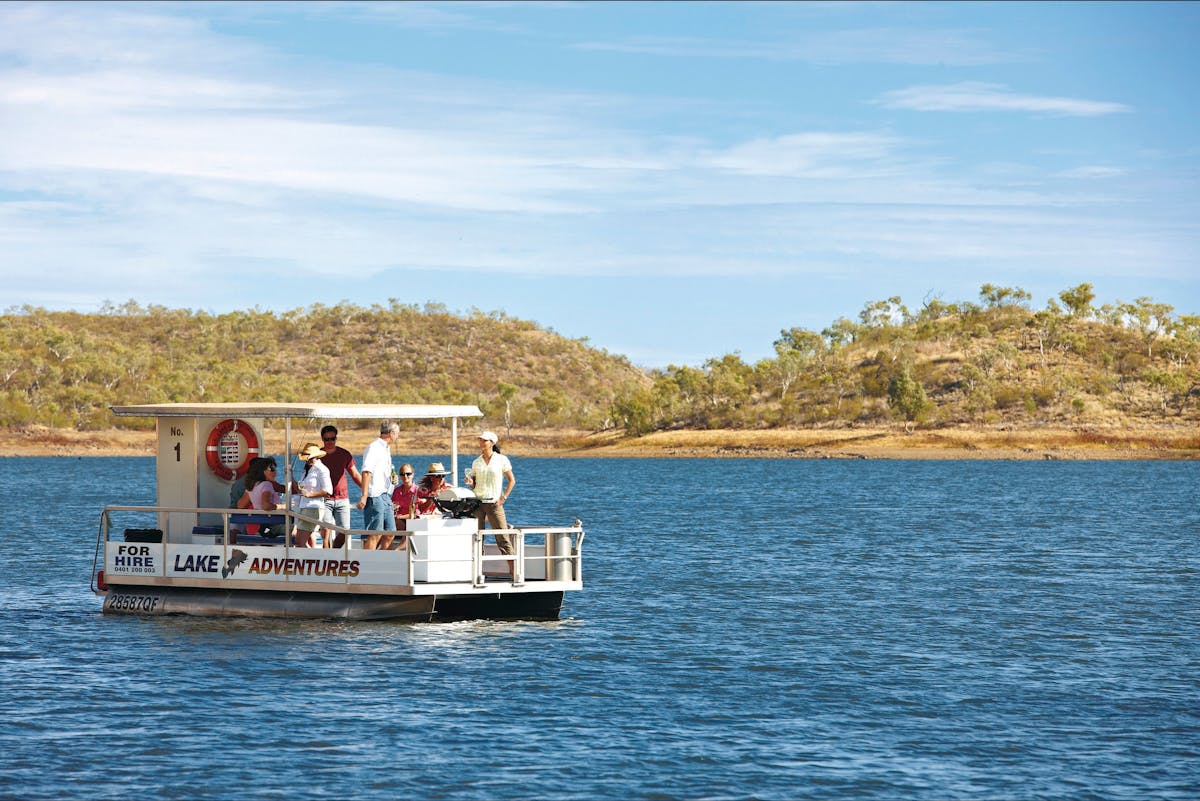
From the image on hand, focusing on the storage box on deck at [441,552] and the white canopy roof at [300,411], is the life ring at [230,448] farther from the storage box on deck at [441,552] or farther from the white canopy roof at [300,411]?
the storage box on deck at [441,552]

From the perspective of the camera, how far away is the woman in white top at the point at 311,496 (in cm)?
2152

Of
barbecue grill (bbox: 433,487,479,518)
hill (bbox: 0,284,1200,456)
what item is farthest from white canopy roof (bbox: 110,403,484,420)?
hill (bbox: 0,284,1200,456)

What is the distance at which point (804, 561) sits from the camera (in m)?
39.3

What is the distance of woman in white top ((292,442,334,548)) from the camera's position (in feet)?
70.6

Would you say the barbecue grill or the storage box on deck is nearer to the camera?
the storage box on deck

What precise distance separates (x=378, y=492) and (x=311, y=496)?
97cm

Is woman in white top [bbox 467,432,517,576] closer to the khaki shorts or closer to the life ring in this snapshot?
the khaki shorts

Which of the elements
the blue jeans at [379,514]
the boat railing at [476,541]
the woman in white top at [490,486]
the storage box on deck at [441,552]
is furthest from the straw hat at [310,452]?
the woman in white top at [490,486]

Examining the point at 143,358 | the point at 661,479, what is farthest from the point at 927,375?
the point at 143,358

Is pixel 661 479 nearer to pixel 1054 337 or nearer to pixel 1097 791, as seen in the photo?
pixel 1054 337

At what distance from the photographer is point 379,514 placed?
21.5 m

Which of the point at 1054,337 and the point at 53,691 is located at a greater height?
the point at 1054,337

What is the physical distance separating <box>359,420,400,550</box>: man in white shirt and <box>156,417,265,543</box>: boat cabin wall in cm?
239

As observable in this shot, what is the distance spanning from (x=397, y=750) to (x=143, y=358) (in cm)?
17852
